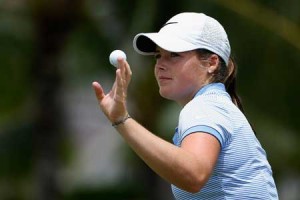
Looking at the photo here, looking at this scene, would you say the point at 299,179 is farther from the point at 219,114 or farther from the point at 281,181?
the point at 219,114

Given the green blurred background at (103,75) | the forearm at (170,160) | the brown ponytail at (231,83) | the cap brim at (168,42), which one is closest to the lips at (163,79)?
the cap brim at (168,42)

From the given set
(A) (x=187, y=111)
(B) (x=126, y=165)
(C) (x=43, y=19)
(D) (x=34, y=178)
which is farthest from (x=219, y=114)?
(B) (x=126, y=165)

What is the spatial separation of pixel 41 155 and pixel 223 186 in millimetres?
8934

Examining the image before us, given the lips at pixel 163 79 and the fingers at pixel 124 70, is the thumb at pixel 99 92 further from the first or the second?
the lips at pixel 163 79

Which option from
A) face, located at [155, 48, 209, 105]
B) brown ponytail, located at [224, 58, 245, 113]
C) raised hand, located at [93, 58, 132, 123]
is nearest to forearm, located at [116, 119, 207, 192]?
raised hand, located at [93, 58, 132, 123]

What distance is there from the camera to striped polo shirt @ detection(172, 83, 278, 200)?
13.4 feet

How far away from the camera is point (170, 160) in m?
3.87

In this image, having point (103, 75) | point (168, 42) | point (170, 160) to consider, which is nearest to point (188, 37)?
point (168, 42)

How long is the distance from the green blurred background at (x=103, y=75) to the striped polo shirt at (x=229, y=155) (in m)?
7.13

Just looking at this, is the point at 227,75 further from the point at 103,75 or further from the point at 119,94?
the point at 103,75

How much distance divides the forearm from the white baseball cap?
0.46 metres

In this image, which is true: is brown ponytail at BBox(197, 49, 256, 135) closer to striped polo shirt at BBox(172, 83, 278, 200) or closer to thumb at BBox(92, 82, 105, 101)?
striped polo shirt at BBox(172, 83, 278, 200)

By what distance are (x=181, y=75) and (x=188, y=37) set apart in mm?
136

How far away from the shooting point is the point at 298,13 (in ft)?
36.9
